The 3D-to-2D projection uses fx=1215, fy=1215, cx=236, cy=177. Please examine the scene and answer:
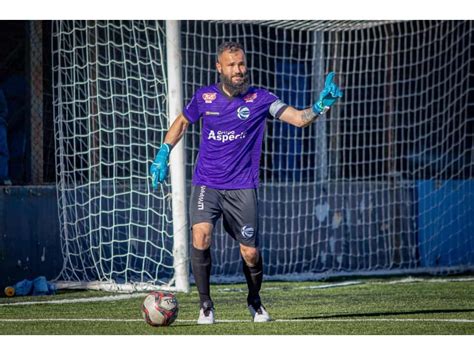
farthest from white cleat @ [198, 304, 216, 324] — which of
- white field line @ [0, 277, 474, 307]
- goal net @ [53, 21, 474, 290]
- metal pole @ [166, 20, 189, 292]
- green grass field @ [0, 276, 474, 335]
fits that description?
goal net @ [53, 21, 474, 290]

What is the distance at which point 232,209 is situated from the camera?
9078 mm

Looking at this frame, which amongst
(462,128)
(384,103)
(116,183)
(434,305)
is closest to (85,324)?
(434,305)

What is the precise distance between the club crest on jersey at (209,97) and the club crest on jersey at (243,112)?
0.23 m

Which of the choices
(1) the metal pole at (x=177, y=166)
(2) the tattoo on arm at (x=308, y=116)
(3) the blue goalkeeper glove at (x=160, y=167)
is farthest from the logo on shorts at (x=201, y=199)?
(1) the metal pole at (x=177, y=166)

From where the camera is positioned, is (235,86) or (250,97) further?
(250,97)

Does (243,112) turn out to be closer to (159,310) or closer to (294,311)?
(159,310)

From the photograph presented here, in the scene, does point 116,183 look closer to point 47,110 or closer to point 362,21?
point 47,110

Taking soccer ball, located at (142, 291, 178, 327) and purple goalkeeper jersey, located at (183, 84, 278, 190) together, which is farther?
purple goalkeeper jersey, located at (183, 84, 278, 190)

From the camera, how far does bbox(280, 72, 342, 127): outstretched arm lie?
8695 millimetres

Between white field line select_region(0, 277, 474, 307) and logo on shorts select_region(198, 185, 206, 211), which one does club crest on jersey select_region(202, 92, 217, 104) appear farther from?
white field line select_region(0, 277, 474, 307)

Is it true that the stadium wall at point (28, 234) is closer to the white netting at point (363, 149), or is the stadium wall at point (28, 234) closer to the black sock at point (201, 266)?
the white netting at point (363, 149)

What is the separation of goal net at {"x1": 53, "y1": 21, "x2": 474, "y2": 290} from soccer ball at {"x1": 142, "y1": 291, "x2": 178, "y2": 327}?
3.89 metres

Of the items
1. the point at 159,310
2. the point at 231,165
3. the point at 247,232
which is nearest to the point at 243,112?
the point at 231,165

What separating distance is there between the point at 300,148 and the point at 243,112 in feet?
21.6
